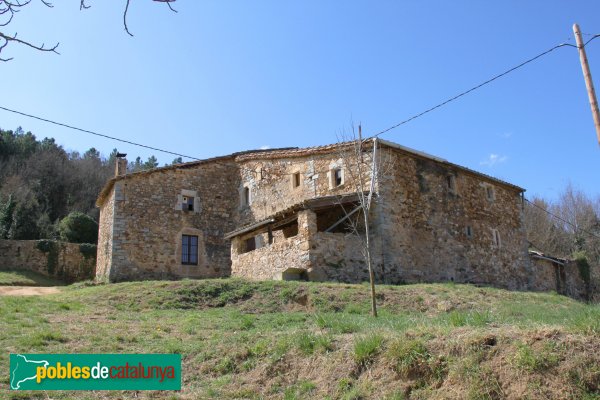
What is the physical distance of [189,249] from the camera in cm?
2369

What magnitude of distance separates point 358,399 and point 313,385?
0.75 meters

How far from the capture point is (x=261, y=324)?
10.5m

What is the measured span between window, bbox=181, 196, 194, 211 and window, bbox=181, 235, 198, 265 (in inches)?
49.3

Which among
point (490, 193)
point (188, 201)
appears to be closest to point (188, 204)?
point (188, 201)

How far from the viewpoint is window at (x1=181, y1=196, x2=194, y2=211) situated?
78.6 ft

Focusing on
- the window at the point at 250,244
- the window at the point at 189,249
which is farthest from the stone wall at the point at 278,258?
the window at the point at 189,249

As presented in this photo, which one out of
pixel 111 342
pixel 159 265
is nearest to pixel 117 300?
pixel 111 342

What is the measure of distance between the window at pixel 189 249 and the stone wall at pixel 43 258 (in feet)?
25.4

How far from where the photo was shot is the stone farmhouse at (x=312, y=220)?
57.1 feet

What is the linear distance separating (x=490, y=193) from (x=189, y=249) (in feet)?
43.9

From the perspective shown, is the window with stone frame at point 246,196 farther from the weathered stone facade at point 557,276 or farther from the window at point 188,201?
the weathered stone facade at point 557,276

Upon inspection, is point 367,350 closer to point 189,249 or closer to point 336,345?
point 336,345

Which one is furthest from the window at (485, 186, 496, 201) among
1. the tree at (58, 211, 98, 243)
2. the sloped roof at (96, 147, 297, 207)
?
the tree at (58, 211, 98, 243)

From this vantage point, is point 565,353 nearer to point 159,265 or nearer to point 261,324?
point 261,324
